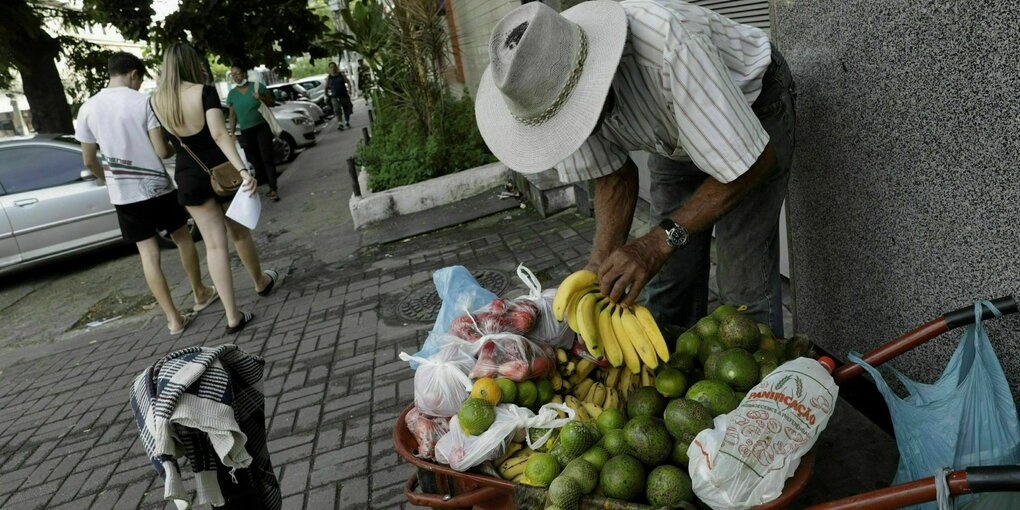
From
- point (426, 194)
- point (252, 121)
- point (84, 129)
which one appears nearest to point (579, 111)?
point (84, 129)

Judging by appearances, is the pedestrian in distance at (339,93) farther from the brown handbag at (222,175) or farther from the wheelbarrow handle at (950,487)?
the wheelbarrow handle at (950,487)

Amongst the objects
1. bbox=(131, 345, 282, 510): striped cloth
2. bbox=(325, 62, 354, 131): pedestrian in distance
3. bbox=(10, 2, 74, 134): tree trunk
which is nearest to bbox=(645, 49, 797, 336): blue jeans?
bbox=(131, 345, 282, 510): striped cloth

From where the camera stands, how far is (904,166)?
246 centimetres

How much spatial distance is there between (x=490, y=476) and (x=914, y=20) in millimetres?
2018

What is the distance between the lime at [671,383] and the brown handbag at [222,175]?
458 cm

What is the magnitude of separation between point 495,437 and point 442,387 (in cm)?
30

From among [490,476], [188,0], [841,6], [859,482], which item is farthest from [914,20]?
[188,0]

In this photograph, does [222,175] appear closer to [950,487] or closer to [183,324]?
[183,324]

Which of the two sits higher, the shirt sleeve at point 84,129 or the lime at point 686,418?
the shirt sleeve at point 84,129

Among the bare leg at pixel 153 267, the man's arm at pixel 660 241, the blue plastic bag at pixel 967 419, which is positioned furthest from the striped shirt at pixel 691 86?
the bare leg at pixel 153 267

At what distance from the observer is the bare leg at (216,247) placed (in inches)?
229

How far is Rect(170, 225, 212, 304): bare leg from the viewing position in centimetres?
624

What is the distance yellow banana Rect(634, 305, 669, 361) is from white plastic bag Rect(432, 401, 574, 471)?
34 centimetres

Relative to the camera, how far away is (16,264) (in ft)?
28.4
